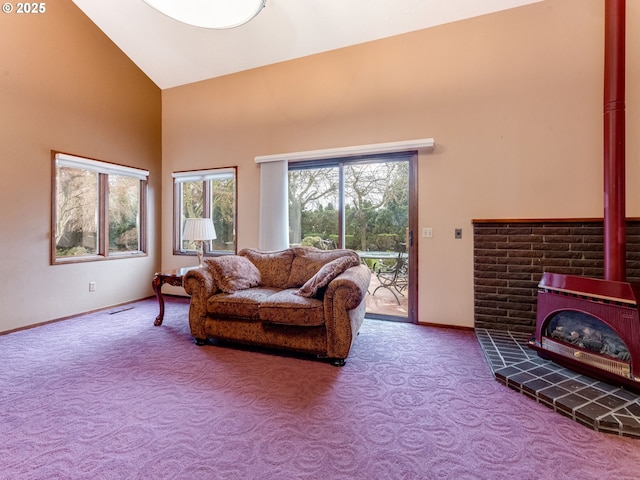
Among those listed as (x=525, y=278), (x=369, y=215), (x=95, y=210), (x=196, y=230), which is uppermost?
(x=95, y=210)

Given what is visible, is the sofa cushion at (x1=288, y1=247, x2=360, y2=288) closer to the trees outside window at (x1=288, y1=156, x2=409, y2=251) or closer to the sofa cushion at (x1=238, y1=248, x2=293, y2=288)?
the sofa cushion at (x1=238, y1=248, x2=293, y2=288)

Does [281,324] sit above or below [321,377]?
above

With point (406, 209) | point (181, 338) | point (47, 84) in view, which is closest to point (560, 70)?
point (406, 209)

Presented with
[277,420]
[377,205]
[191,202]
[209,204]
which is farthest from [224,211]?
[277,420]

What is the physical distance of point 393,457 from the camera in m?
1.46

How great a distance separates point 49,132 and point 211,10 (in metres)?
2.80

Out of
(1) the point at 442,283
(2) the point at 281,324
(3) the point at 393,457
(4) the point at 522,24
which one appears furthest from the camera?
(1) the point at 442,283

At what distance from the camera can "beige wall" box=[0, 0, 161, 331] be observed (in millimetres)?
3154

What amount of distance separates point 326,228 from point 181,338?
6.92 ft

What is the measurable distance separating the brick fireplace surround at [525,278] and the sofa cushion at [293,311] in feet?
4.68

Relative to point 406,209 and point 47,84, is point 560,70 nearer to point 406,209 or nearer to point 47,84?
point 406,209

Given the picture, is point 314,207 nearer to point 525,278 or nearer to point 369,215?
point 369,215

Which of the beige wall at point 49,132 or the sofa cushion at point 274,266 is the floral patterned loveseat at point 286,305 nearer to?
the sofa cushion at point 274,266

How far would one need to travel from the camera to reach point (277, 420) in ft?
5.67
